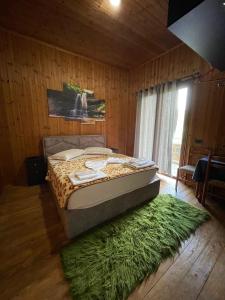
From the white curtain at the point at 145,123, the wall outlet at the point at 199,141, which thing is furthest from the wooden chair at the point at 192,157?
the white curtain at the point at 145,123

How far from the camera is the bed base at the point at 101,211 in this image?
1.59 meters

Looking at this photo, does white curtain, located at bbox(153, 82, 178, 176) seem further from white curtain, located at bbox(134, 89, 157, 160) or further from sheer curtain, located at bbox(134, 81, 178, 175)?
white curtain, located at bbox(134, 89, 157, 160)

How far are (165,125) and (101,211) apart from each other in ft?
8.58

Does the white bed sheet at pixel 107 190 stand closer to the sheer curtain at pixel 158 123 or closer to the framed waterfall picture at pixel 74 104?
the sheer curtain at pixel 158 123

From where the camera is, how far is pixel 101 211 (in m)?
1.80

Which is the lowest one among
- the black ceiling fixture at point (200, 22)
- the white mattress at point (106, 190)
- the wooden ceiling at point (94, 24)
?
the white mattress at point (106, 190)

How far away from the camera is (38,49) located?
9.50 feet

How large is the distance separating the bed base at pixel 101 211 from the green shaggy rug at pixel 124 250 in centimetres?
9

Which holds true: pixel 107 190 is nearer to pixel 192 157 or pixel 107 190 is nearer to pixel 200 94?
pixel 192 157

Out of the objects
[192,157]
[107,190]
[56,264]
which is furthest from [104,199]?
[192,157]

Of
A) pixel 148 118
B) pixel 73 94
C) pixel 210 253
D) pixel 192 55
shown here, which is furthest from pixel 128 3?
pixel 210 253

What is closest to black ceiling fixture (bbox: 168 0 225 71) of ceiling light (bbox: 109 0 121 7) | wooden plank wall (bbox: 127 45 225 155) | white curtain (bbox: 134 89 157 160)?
wooden plank wall (bbox: 127 45 225 155)

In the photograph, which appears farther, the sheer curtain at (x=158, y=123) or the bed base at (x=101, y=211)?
the sheer curtain at (x=158, y=123)

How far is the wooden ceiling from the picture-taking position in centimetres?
206
